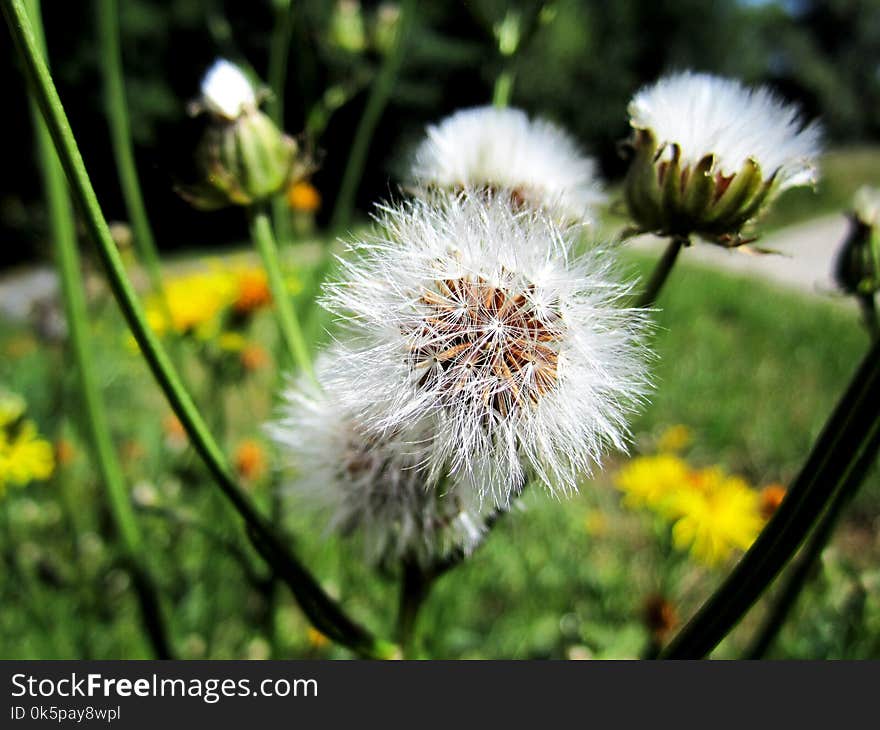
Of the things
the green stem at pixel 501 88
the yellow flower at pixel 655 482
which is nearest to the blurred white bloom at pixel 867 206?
the green stem at pixel 501 88

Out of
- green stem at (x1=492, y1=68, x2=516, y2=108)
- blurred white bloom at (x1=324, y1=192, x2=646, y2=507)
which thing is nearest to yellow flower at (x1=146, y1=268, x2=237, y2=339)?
green stem at (x1=492, y1=68, x2=516, y2=108)

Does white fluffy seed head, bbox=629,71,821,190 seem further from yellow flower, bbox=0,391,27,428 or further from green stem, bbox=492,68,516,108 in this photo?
yellow flower, bbox=0,391,27,428

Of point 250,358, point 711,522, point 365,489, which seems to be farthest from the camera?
point 250,358

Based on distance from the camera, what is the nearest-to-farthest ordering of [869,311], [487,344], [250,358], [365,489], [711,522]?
[487,344] → [365,489] → [869,311] → [711,522] → [250,358]

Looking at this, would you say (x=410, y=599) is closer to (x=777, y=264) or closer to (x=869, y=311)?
A: (x=869, y=311)

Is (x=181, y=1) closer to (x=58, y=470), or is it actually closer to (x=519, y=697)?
(x=58, y=470)

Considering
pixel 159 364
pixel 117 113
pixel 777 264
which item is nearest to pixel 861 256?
pixel 159 364
